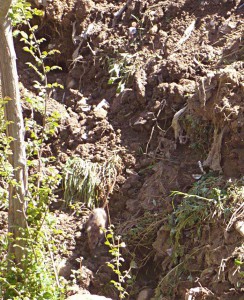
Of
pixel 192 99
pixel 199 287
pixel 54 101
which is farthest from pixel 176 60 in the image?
pixel 199 287

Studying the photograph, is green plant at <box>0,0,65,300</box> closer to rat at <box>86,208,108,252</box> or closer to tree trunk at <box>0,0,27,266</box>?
tree trunk at <box>0,0,27,266</box>

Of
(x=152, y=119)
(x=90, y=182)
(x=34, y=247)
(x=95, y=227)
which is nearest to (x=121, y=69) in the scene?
(x=152, y=119)

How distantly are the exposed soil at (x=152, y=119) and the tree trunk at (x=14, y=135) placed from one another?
0.63 meters

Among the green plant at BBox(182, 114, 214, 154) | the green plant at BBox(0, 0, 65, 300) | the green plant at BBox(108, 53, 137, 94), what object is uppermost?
the green plant at BBox(108, 53, 137, 94)

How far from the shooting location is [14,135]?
437 centimetres

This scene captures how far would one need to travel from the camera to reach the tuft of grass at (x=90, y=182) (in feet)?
18.5

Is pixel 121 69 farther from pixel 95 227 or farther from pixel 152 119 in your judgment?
pixel 95 227

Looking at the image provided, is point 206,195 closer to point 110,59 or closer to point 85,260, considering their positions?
point 85,260

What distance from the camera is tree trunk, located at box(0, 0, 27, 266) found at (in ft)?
13.8

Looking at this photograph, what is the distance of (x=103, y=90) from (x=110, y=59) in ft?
1.00

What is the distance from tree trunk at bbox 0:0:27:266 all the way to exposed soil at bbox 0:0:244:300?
2.08ft

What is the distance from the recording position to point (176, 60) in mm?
6086

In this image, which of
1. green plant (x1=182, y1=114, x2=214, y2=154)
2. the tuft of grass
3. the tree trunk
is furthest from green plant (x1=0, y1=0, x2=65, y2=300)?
green plant (x1=182, y1=114, x2=214, y2=154)

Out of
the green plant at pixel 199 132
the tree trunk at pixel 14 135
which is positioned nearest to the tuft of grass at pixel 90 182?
the green plant at pixel 199 132
